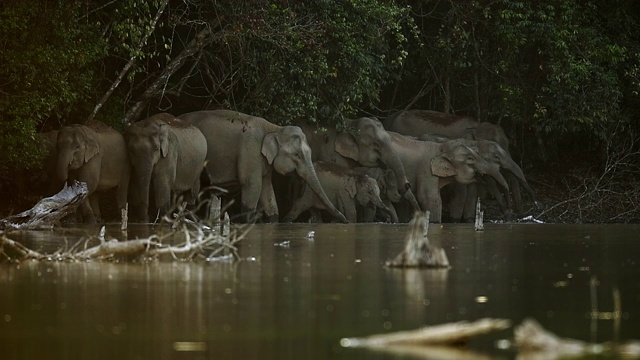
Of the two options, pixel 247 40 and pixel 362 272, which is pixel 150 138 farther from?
pixel 362 272

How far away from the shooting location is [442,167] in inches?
1341

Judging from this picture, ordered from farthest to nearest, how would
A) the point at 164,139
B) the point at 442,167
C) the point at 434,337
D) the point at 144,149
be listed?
the point at 442,167 < the point at 164,139 < the point at 144,149 < the point at 434,337

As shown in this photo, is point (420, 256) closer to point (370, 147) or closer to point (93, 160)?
point (93, 160)

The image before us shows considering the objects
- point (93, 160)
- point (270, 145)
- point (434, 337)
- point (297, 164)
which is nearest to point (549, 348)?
point (434, 337)

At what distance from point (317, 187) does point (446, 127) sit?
5.46 m

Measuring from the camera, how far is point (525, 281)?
1317 cm

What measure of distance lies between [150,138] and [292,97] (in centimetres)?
306

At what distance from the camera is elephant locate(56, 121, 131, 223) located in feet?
90.0

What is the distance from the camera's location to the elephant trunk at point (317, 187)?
31344 millimetres

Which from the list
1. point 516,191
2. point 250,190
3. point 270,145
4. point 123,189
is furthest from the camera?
point 516,191

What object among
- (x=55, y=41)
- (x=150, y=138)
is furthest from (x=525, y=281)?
(x=150, y=138)

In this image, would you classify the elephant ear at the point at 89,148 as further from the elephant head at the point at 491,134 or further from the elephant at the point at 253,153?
the elephant head at the point at 491,134

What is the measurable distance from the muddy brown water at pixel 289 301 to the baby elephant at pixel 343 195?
14355mm

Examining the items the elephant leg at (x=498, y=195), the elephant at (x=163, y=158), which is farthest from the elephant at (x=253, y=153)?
the elephant leg at (x=498, y=195)
